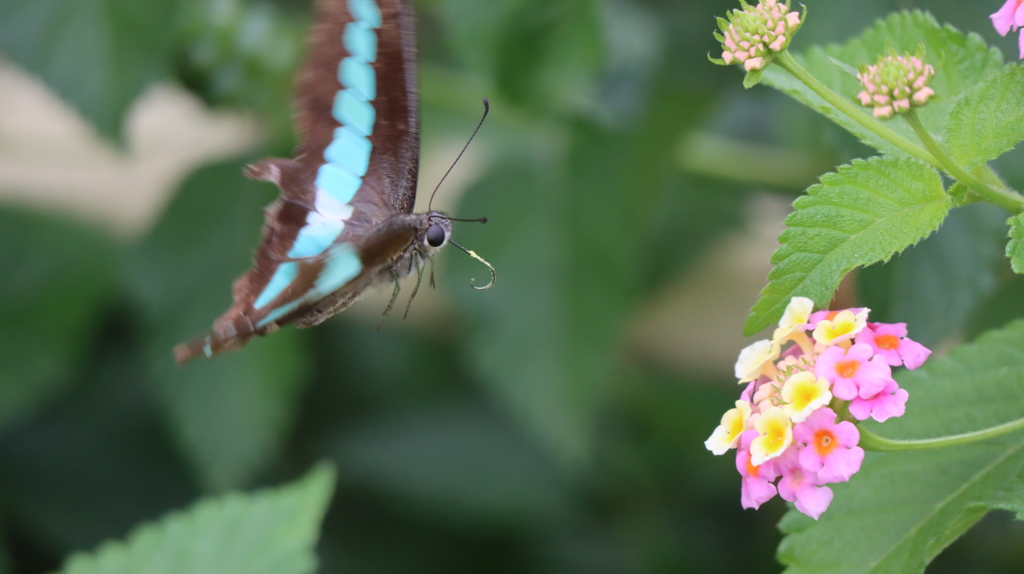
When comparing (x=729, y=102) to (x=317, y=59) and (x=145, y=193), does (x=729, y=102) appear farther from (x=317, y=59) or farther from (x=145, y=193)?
(x=145, y=193)

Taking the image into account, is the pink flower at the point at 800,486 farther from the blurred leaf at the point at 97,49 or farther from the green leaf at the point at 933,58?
the blurred leaf at the point at 97,49

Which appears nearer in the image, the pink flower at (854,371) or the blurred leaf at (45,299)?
the pink flower at (854,371)

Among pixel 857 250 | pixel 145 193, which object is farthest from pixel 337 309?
pixel 145 193

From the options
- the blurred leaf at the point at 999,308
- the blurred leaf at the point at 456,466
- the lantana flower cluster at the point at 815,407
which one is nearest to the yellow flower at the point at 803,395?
the lantana flower cluster at the point at 815,407

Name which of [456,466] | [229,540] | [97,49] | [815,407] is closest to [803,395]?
[815,407]

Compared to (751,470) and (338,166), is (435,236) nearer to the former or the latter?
(338,166)

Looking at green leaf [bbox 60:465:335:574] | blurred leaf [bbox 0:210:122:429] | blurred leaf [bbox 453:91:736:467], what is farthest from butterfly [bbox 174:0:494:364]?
blurred leaf [bbox 0:210:122:429]

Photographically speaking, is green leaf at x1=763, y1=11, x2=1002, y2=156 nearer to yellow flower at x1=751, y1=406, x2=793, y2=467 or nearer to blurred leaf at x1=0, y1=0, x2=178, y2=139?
yellow flower at x1=751, y1=406, x2=793, y2=467
